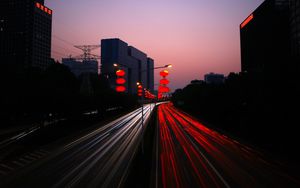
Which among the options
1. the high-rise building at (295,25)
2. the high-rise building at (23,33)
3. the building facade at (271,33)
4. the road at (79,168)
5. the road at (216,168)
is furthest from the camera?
the high-rise building at (23,33)

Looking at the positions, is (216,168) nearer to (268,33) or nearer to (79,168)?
(79,168)

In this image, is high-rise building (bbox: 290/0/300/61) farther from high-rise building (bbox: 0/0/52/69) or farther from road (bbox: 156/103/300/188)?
high-rise building (bbox: 0/0/52/69)

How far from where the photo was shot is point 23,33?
166000 millimetres

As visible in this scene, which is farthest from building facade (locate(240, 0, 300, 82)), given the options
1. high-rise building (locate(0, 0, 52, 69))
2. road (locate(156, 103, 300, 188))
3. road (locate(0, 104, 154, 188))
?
high-rise building (locate(0, 0, 52, 69))

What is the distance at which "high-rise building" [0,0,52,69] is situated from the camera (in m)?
163

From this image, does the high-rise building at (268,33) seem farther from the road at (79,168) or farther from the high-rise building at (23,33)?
the high-rise building at (23,33)

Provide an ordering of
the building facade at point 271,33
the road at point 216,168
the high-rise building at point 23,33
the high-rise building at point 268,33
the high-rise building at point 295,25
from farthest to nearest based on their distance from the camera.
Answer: the high-rise building at point 23,33, the high-rise building at point 268,33, the building facade at point 271,33, the high-rise building at point 295,25, the road at point 216,168

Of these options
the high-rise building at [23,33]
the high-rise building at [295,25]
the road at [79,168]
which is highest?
the high-rise building at [23,33]

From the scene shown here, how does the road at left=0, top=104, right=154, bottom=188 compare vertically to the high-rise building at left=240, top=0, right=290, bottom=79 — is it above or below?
below

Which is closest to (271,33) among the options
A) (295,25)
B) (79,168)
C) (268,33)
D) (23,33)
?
(268,33)

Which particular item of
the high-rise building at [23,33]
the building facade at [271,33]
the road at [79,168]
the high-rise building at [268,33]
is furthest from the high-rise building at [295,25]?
the high-rise building at [23,33]

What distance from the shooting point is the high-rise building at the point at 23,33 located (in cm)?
16288

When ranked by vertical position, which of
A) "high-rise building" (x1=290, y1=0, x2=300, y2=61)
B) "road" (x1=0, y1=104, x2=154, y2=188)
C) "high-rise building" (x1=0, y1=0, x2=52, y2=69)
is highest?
"high-rise building" (x1=0, y1=0, x2=52, y2=69)

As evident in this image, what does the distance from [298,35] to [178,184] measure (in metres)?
81.0
